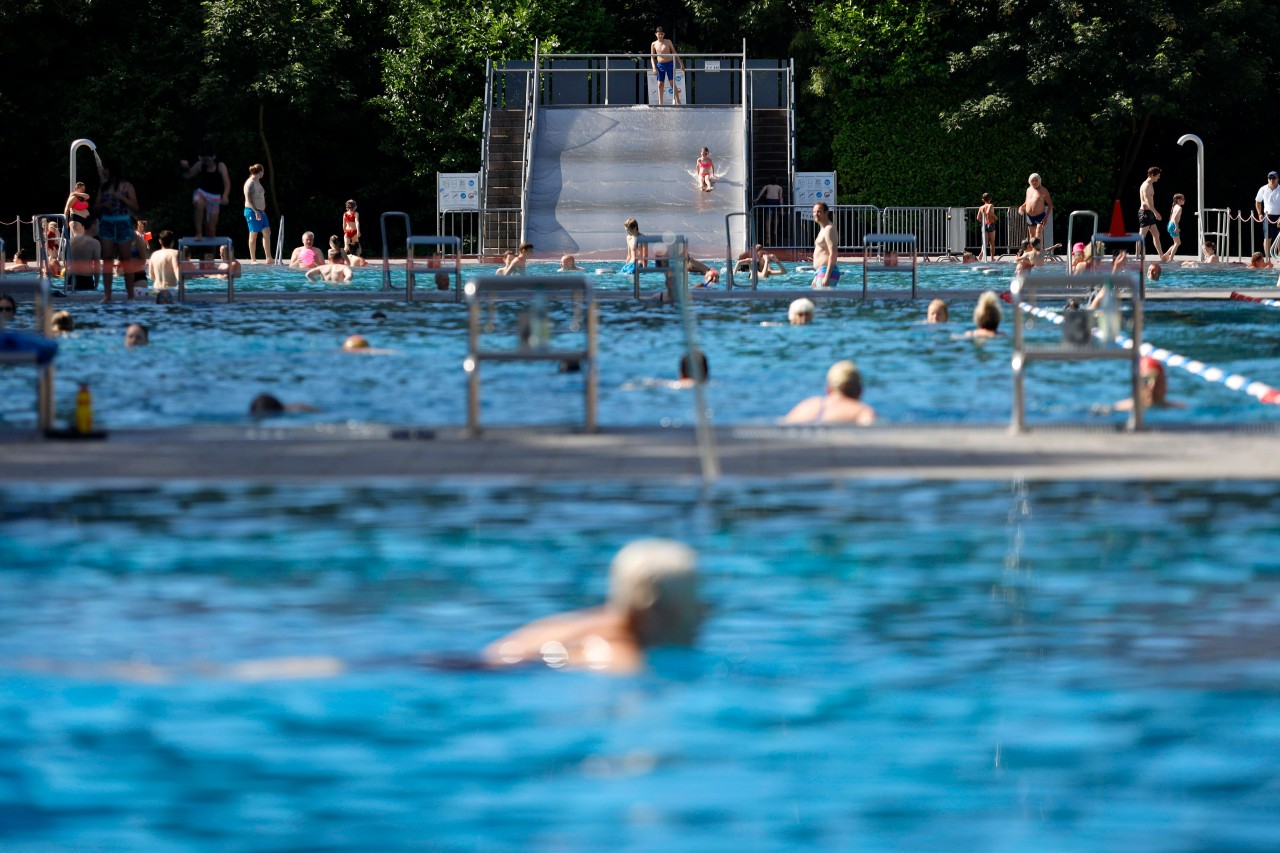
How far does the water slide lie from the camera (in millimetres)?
34125

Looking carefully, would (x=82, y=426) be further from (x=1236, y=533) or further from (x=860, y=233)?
(x=860, y=233)

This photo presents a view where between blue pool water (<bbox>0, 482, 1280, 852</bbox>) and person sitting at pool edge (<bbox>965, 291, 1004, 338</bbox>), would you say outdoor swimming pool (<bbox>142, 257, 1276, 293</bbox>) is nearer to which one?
person sitting at pool edge (<bbox>965, 291, 1004, 338</bbox>)

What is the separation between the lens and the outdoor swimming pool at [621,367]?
13.8m

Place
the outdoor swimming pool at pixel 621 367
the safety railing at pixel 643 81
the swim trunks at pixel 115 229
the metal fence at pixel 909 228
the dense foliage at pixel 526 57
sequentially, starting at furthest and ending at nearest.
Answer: the dense foliage at pixel 526 57 < the safety railing at pixel 643 81 < the metal fence at pixel 909 228 < the swim trunks at pixel 115 229 < the outdoor swimming pool at pixel 621 367

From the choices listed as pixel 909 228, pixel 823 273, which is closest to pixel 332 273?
pixel 823 273

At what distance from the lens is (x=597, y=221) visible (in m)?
34.8

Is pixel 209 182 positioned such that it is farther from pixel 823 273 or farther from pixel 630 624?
pixel 630 624

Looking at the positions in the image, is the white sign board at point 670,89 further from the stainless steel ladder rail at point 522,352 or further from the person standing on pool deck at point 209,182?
the stainless steel ladder rail at point 522,352

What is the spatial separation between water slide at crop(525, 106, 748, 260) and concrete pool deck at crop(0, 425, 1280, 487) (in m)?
21.7

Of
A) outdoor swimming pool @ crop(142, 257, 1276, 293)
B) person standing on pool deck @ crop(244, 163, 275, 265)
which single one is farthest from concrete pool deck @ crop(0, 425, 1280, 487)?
person standing on pool deck @ crop(244, 163, 275, 265)

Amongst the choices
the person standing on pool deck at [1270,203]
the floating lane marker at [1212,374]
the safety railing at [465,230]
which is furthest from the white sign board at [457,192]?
the floating lane marker at [1212,374]

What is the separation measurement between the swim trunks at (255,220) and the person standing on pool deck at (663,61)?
29.9ft

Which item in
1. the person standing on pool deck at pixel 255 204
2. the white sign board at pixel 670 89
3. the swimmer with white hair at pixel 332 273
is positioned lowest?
the swimmer with white hair at pixel 332 273

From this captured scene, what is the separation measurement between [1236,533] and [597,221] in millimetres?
27193
